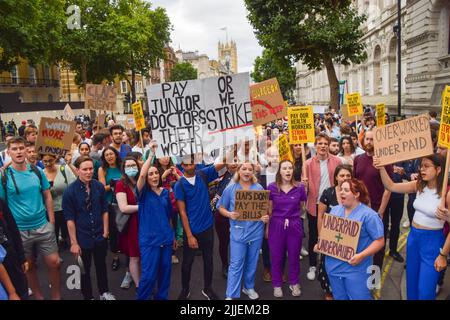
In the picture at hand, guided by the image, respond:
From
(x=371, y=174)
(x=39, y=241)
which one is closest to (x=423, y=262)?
(x=371, y=174)

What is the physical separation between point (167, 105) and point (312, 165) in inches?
85.2

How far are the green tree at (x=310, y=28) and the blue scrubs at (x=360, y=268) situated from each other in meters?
18.7

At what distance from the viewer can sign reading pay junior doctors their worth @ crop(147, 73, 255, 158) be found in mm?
5145

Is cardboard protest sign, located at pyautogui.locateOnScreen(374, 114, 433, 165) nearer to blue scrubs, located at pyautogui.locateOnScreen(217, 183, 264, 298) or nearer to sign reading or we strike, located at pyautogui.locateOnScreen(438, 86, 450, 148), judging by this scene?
sign reading or we strike, located at pyautogui.locateOnScreen(438, 86, 450, 148)

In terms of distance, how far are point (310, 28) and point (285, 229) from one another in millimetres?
18682

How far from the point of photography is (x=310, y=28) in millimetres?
21578

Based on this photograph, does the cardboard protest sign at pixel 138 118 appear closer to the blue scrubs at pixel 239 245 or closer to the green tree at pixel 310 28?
the blue scrubs at pixel 239 245

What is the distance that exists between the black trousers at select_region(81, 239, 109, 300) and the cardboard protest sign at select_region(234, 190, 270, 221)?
1.69 metres

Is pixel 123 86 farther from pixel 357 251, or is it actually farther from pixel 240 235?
pixel 357 251

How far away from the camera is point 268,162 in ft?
21.0

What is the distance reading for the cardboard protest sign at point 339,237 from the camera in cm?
372

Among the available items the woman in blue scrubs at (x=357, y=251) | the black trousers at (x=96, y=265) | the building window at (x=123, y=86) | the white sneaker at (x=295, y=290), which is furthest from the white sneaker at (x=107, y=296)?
the building window at (x=123, y=86)
